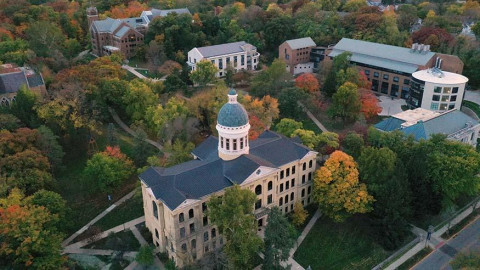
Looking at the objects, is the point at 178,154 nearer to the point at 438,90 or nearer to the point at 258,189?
the point at 258,189

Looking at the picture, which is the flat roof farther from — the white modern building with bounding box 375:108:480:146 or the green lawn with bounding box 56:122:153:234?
the green lawn with bounding box 56:122:153:234

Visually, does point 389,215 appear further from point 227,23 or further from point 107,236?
point 227,23

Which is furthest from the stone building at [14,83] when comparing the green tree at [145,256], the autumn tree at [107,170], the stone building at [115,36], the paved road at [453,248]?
the paved road at [453,248]

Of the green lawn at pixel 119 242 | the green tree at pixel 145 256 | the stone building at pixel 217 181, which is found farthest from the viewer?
the green lawn at pixel 119 242

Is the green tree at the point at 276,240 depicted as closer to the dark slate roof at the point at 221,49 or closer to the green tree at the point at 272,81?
the green tree at the point at 272,81

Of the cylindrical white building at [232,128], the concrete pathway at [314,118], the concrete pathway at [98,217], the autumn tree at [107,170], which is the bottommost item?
the concrete pathway at [98,217]

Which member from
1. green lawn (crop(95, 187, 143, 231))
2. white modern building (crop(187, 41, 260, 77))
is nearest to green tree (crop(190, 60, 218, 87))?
white modern building (crop(187, 41, 260, 77))

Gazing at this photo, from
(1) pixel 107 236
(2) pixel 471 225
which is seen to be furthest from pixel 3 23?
(2) pixel 471 225
